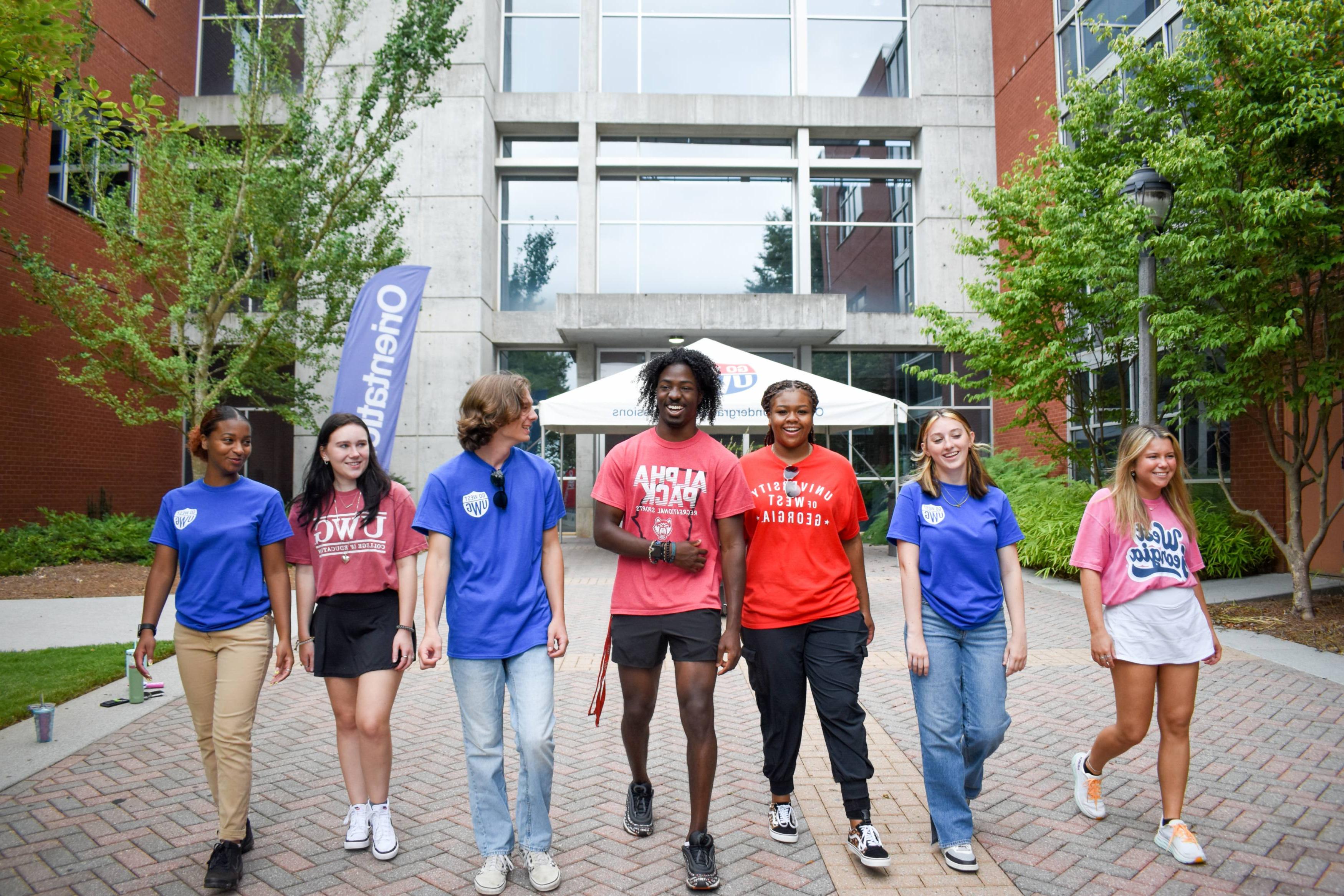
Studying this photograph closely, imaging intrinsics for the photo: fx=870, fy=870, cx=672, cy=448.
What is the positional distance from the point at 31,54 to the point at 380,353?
22.5 ft

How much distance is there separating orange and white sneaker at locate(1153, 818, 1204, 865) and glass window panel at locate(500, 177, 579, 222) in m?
17.7

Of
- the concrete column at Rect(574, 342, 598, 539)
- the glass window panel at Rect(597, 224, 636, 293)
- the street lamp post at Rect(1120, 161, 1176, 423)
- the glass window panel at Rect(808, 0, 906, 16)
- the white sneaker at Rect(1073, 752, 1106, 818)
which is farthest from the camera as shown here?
the glass window panel at Rect(808, 0, 906, 16)

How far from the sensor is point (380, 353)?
11.1 m

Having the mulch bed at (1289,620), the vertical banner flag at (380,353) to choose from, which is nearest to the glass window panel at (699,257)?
the vertical banner flag at (380,353)

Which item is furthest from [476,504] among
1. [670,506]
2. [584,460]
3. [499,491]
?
[584,460]

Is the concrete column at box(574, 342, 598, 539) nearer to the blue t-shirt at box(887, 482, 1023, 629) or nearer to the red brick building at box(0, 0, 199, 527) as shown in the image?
the red brick building at box(0, 0, 199, 527)

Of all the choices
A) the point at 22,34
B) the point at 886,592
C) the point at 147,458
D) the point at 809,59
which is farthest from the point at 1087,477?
the point at 147,458

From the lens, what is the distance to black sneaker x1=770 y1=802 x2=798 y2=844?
362cm

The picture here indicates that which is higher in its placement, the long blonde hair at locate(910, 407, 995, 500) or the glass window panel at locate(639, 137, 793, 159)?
the glass window panel at locate(639, 137, 793, 159)

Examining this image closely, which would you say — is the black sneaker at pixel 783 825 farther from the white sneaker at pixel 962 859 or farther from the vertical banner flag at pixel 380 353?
the vertical banner flag at pixel 380 353

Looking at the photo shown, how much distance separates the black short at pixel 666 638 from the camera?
130 inches

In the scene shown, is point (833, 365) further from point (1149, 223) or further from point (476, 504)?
point (476, 504)

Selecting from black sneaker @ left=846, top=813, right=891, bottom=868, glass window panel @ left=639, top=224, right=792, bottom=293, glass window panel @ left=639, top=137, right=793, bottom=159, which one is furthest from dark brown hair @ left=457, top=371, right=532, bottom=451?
glass window panel @ left=639, top=137, right=793, bottom=159

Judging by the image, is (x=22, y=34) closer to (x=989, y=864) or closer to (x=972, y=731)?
(x=972, y=731)
